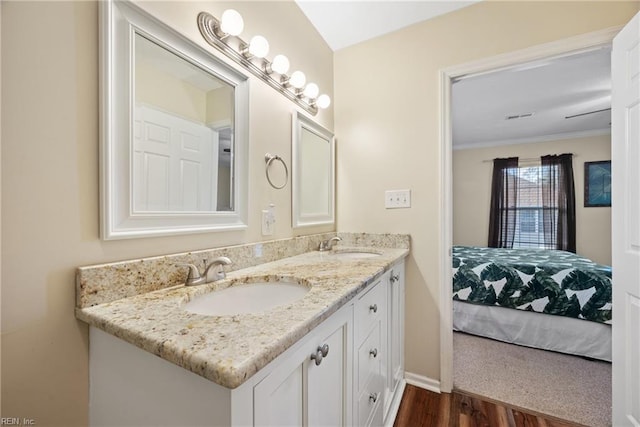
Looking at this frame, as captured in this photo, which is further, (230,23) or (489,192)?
(489,192)

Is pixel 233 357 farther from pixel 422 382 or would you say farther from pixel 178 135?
pixel 422 382

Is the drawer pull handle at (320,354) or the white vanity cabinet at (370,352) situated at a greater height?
the drawer pull handle at (320,354)

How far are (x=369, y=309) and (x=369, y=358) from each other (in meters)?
0.20

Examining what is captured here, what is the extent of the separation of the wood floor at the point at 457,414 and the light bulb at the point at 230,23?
6.42 feet

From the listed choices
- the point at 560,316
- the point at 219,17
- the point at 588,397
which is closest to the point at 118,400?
the point at 219,17

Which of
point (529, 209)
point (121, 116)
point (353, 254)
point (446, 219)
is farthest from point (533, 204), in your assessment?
point (121, 116)

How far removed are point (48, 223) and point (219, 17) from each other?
0.97 meters

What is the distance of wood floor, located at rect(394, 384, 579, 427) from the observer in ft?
4.53

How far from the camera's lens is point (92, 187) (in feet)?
2.38

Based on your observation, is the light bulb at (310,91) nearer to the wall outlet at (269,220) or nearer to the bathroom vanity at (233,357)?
the wall outlet at (269,220)

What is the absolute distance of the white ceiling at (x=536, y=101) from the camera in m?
2.22

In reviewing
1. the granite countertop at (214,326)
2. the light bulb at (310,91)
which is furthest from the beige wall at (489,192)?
A: the granite countertop at (214,326)

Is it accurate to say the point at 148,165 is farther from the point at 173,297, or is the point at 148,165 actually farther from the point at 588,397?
the point at 588,397

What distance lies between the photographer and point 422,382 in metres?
1.67
